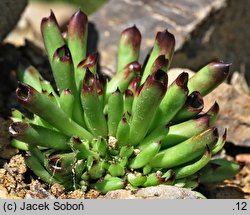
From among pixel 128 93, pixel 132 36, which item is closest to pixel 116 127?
pixel 128 93

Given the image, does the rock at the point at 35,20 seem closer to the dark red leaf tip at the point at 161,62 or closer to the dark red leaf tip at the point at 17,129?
the dark red leaf tip at the point at 161,62

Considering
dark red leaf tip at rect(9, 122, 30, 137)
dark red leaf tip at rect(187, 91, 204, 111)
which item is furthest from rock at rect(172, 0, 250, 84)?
dark red leaf tip at rect(9, 122, 30, 137)

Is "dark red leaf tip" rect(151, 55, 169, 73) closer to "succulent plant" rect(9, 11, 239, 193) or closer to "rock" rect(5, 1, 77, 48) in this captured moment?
"succulent plant" rect(9, 11, 239, 193)

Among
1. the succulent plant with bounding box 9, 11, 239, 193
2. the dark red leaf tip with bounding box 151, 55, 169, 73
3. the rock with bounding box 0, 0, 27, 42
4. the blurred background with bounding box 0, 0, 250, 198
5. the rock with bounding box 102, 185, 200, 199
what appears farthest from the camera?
the blurred background with bounding box 0, 0, 250, 198

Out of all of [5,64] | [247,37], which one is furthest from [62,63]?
[247,37]

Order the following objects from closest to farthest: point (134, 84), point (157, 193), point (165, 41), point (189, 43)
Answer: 1. point (157, 193)
2. point (134, 84)
3. point (165, 41)
4. point (189, 43)

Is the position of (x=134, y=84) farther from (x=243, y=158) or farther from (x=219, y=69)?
(x=243, y=158)

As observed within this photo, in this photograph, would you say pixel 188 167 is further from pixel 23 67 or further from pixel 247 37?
pixel 247 37
